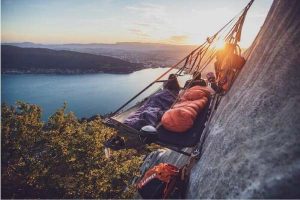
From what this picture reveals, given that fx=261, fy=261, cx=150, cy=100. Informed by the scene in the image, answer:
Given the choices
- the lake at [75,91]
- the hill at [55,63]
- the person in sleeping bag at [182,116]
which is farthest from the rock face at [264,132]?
the hill at [55,63]

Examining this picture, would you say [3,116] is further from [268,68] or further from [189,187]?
[268,68]

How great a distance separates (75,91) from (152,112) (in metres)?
108

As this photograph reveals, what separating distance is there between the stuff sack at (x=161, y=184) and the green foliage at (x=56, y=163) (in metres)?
6.13

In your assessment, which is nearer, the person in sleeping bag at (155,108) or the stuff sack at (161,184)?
the stuff sack at (161,184)

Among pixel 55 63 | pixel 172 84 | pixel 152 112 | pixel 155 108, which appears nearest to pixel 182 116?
pixel 152 112

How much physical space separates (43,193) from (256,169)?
18904mm

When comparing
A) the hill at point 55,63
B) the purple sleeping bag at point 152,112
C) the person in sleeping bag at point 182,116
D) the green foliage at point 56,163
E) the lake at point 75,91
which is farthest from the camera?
the hill at point 55,63

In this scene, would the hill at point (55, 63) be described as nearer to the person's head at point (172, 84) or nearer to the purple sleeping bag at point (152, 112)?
the person's head at point (172, 84)

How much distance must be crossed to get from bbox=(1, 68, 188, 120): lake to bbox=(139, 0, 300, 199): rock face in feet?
270

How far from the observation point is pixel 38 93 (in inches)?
4126

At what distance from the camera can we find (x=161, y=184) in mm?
5215

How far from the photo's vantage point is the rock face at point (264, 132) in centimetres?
276

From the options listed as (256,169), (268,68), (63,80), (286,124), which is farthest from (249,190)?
(63,80)

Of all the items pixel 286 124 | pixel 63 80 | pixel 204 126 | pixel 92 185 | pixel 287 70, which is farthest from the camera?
pixel 63 80
